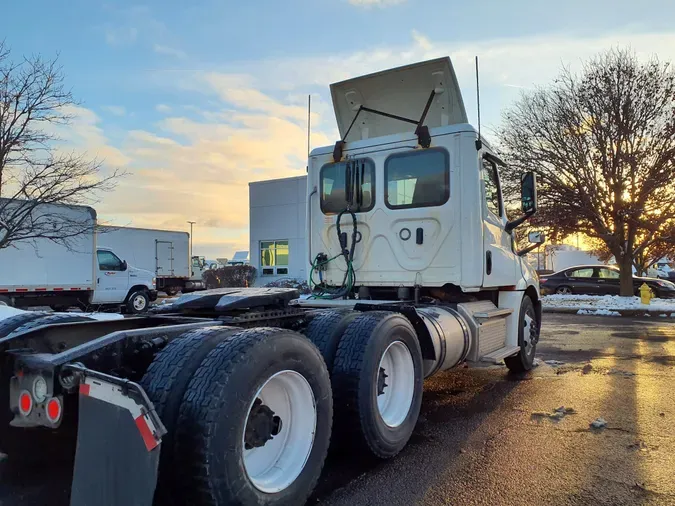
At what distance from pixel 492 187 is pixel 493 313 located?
58.1 inches

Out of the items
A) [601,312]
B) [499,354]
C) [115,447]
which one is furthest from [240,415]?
[601,312]

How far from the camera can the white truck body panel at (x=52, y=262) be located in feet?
50.4

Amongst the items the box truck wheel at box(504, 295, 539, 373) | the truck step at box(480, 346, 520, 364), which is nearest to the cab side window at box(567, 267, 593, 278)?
the box truck wheel at box(504, 295, 539, 373)

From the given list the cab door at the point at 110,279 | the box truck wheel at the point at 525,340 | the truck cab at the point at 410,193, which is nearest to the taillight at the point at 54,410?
the truck cab at the point at 410,193

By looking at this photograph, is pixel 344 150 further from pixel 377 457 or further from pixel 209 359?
pixel 209 359

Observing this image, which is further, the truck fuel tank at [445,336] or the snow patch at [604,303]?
the snow patch at [604,303]

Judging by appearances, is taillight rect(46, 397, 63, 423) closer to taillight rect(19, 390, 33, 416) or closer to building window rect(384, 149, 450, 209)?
taillight rect(19, 390, 33, 416)

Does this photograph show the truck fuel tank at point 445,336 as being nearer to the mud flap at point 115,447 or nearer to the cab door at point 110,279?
the mud flap at point 115,447

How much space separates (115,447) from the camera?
2174mm

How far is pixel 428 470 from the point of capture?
3.66 meters

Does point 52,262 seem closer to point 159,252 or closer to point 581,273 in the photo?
point 159,252

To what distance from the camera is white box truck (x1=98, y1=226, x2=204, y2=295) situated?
25953 millimetres

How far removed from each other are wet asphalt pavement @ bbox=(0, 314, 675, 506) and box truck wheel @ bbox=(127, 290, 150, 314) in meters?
14.4

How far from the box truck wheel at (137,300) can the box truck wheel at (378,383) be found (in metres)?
15.9
